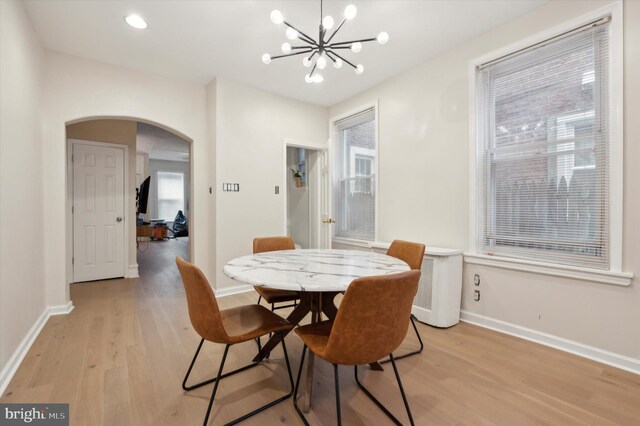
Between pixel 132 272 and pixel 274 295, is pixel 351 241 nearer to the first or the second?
pixel 274 295

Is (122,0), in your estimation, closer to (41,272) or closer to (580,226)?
(41,272)

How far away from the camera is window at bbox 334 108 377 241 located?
4.05 m

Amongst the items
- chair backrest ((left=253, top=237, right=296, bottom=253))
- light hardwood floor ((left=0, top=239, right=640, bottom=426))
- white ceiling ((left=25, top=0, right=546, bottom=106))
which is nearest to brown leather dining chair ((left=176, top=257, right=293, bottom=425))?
light hardwood floor ((left=0, top=239, right=640, bottom=426))

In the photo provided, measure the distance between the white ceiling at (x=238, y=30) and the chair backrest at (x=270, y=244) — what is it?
6.47 feet

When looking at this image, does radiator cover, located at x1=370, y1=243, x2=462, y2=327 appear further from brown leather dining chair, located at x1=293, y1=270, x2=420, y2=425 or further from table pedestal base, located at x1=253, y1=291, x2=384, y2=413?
brown leather dining chair, located at x1=293, y1=270, x2=420, y2=425

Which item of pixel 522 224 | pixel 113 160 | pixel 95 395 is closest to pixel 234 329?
pixel 95 395

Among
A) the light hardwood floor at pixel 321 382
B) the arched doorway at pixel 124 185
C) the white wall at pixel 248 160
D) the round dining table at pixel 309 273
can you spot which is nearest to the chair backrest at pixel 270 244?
the round dining table at pixel 309 273

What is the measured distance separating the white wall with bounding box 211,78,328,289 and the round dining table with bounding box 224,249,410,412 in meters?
1.70

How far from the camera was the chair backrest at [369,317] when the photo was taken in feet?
3.91

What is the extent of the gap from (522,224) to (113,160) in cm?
539

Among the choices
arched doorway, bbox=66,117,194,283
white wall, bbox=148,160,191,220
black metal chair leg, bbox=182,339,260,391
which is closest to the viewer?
black metal chair leg, bbox=182,339,260,391

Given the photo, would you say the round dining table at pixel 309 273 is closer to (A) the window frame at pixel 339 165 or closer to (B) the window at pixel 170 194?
(A) the window frame at pixel 339 165

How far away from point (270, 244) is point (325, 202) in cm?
209

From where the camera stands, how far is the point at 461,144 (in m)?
2.88
